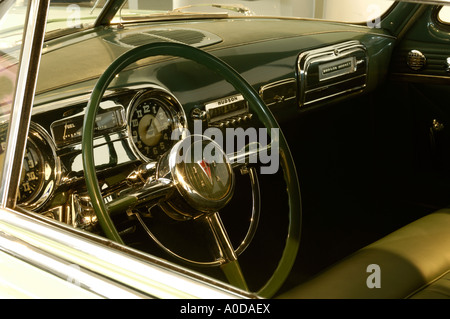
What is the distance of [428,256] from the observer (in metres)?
1.38

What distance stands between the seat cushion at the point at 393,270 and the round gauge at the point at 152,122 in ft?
→ 1.80

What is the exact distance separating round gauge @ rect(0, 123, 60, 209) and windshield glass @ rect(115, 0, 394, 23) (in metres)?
1.07

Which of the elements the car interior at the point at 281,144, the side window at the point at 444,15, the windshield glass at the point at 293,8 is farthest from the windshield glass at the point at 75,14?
the side window at the point at 444,15

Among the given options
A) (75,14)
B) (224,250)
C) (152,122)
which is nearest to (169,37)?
(75,14)

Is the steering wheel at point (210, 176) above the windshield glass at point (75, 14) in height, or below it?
below

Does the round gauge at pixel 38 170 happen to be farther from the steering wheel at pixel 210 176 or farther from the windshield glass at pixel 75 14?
the windshield glass at pixel 75 14

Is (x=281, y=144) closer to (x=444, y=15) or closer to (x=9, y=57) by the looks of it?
(x=9, y=57)

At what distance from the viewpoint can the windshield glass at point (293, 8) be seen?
7.88 feet

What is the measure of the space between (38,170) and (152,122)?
1.23 feet

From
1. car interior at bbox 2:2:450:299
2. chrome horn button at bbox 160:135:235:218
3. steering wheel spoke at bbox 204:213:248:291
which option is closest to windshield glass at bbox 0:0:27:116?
car interior at bbox 2:2:450:299

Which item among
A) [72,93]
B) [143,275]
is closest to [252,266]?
[72,93]

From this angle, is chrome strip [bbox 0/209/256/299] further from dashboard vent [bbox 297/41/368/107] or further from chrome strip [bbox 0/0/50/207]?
dashboard vent [bbox 297/41/368/107]

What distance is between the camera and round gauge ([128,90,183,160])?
1604 millimetres
